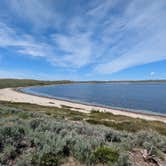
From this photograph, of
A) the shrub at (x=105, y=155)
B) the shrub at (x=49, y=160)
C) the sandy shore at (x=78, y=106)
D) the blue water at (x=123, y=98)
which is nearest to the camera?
the shrub at (x=49, y=160)

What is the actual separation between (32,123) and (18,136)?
1990 mm

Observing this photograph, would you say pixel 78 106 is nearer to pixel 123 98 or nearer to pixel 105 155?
pixel 123 98

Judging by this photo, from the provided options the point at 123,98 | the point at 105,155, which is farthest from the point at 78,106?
the point at 105,155

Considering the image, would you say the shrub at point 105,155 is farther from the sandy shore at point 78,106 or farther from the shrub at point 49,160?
the sandy shore at point 78,106

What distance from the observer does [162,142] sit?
8.12 m

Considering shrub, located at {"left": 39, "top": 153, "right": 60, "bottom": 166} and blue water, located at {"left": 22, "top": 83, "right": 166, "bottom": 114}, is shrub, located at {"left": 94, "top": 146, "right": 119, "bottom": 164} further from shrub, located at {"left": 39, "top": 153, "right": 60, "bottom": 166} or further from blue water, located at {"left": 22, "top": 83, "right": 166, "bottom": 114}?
blue water, located at {"left": 22, "top": 83, "right": 166, "bottom": 114}

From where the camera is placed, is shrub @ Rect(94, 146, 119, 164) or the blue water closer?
shrub @ Rect(94, 146, 119, 164)

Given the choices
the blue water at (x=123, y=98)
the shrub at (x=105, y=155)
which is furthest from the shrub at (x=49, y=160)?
the blue water at (x=123, y=98)

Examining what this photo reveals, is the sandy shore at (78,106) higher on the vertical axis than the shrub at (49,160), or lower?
lower

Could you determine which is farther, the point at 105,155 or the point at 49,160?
the point at 105,155

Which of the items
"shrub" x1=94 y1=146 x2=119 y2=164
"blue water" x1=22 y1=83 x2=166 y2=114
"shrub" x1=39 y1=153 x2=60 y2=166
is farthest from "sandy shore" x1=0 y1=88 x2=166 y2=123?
"shrub" x1=39 y1=153 x2=60 y2=166

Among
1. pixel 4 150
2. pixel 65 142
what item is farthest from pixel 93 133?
pixel 4 150

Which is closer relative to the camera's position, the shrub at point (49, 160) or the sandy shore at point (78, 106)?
the shrub at point (49, 160)

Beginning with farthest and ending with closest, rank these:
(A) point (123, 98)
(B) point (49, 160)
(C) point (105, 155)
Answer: (A) point (123, 98)
(C) point (105, 155)
(B) point (49, 160)
